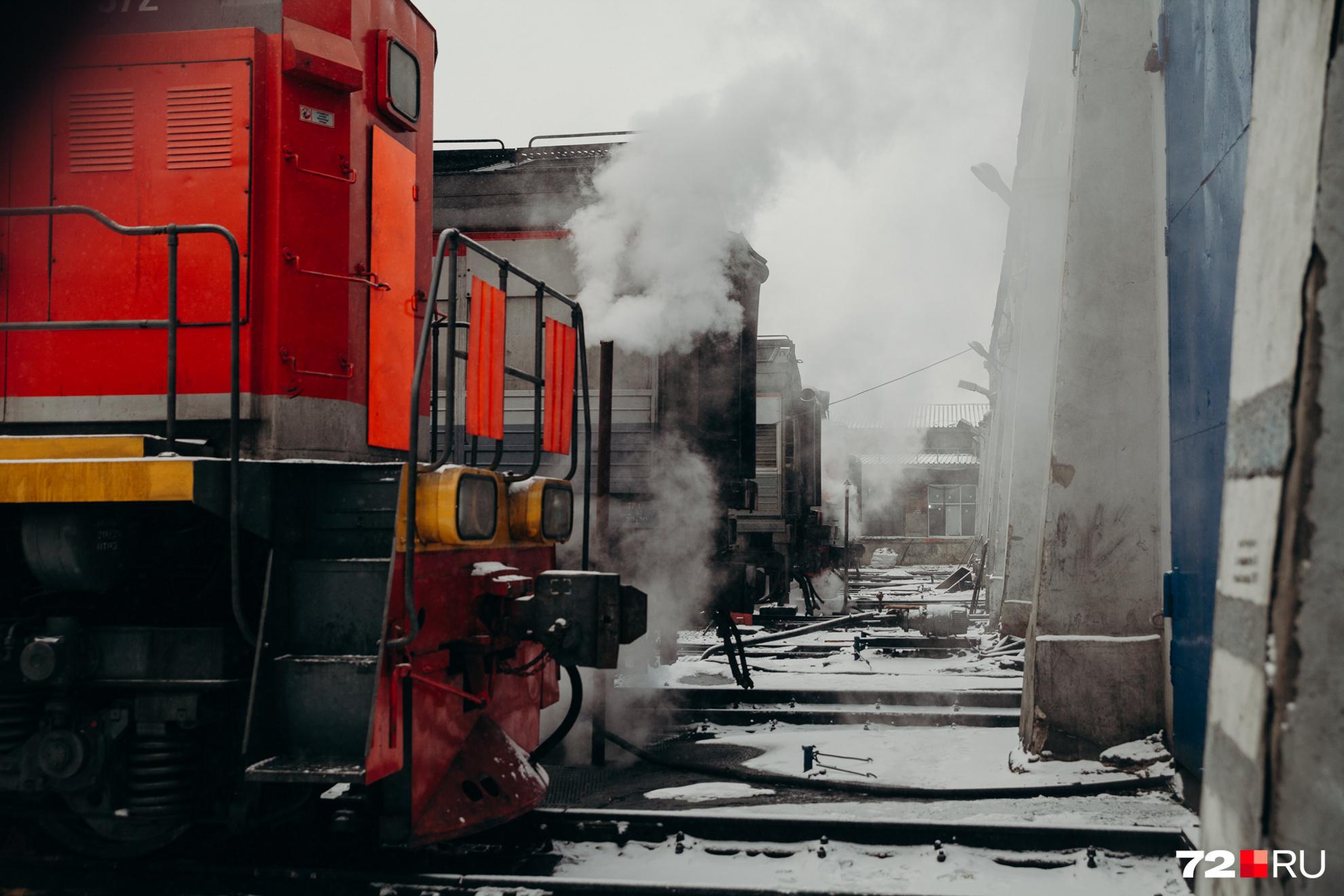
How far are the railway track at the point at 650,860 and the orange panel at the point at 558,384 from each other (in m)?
1.66

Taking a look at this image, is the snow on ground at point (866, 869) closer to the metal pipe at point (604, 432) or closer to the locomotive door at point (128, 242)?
the locomotive door at point (128, 242)

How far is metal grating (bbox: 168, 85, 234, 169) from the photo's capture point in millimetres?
3754

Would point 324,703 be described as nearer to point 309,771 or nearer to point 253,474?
point 309,771

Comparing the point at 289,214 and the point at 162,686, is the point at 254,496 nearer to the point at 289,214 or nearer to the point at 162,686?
the point at 162,686

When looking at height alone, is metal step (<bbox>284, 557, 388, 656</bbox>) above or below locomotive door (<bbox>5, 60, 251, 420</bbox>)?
below

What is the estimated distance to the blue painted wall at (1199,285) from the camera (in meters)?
3.89

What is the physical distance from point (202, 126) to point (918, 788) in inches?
Result: 165

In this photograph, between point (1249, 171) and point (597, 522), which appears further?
point (597, 522)

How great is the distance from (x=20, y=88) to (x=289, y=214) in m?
1.22

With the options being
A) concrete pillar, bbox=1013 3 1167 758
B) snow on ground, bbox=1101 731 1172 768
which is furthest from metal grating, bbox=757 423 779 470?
snow on ground, bbox=1101 731 1172 768

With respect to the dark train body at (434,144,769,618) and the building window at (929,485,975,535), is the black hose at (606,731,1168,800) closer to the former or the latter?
the dark train body at (434,144,769,618)

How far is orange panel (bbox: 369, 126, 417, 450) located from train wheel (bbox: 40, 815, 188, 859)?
5.29 ft

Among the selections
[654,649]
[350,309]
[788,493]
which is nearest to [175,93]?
[350,309]

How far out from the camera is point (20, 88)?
12.6 feet
